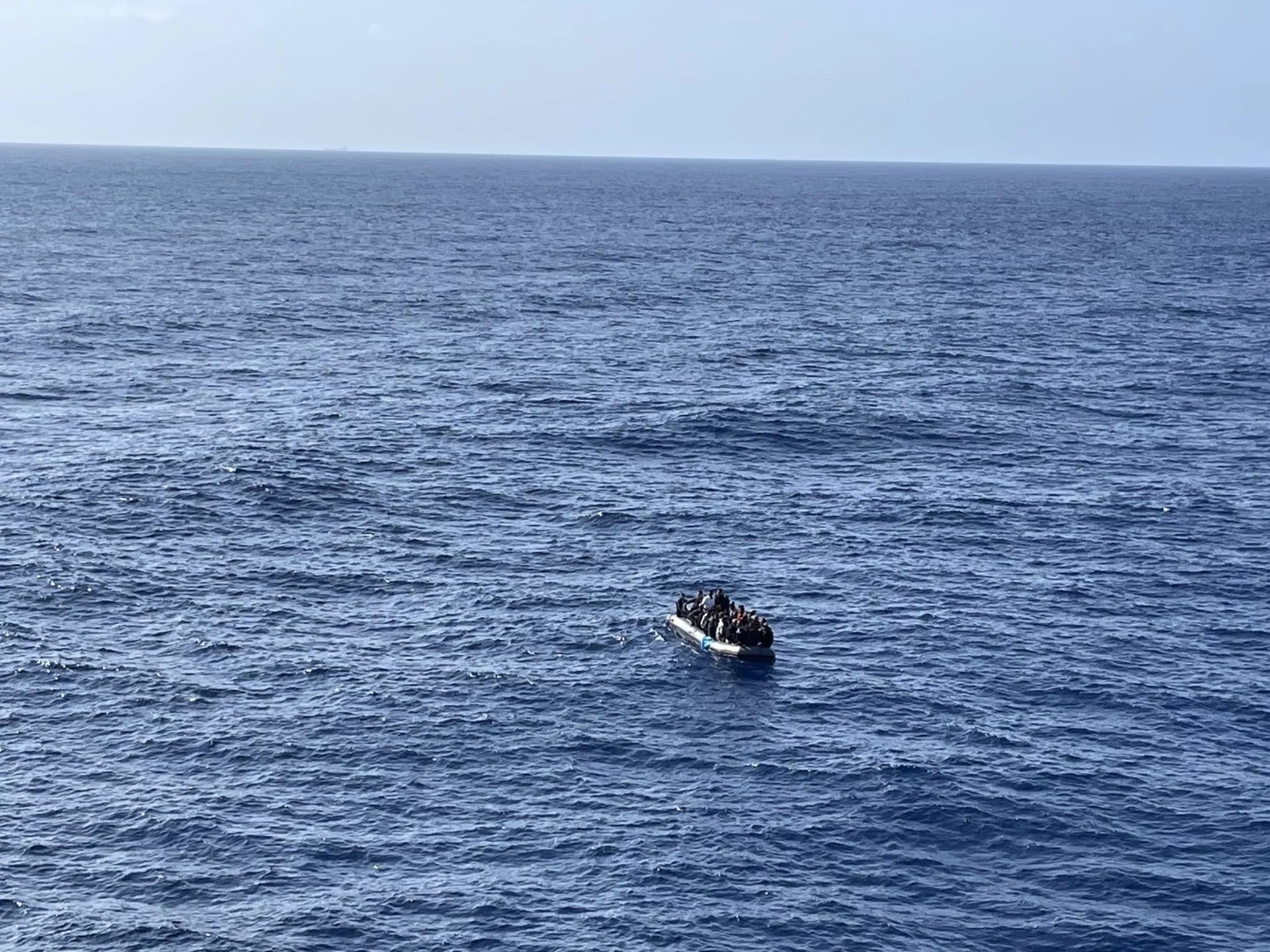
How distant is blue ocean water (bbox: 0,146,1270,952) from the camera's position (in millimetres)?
54719

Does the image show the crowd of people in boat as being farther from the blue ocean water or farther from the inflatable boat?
the blue ocean water

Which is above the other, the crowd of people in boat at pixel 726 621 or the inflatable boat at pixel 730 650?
the crowd of people in boat at pixel 726 621

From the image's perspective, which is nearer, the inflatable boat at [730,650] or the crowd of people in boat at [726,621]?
the inflatable boat at [730,650]

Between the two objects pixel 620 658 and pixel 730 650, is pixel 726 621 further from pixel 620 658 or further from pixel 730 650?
pixel 620 658

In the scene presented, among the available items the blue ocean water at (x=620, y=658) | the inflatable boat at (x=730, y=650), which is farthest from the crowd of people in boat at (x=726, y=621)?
the blue ocean water at (x=620, y=658)

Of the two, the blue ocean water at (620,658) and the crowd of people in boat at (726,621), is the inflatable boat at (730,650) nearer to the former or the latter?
the crowd of people in boat at (726,621)

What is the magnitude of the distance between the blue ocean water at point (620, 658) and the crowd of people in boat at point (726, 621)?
1632mm

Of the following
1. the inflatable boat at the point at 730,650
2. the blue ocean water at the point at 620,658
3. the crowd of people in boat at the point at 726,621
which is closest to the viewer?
the blue ocean water at the point at 620,658

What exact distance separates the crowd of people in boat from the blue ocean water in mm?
1632

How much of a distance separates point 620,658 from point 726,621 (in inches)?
221

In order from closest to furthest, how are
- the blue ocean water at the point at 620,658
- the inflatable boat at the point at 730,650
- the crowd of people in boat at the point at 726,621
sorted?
the blue ocean water at the point at 620,658
the inflatable boat at the point at 730,650
the crowd of people in boat at the point at 726,621

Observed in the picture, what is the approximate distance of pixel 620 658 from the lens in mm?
75562

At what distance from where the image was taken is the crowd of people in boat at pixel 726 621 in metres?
74.2

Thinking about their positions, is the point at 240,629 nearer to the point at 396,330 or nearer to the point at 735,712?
the point at 735,712
